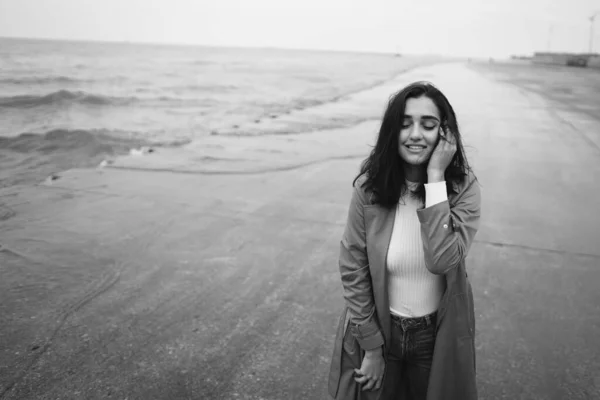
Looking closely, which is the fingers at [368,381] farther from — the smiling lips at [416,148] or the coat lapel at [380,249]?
the smiling lips at [416,148]

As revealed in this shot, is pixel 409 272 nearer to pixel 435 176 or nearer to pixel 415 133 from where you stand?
pixel 435 176

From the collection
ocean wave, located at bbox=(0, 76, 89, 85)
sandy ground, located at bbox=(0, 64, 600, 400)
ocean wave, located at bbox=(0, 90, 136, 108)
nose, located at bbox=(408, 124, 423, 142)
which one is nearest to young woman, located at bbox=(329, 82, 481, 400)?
nose, located at bbox=(408, 124, 423, 142)

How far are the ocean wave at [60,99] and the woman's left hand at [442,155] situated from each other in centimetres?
2524

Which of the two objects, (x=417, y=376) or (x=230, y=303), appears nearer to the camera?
(x=417, y=376)

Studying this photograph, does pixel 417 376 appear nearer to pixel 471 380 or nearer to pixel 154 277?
pixel 471 380

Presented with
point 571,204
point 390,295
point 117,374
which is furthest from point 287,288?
point 571,204

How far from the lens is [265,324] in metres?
3.42

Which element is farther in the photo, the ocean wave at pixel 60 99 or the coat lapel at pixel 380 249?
the ocean wave at pixel 60 99

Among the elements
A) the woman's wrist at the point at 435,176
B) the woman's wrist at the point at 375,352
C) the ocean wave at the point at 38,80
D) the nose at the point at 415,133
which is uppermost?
the ocean wave at the point at 38,80

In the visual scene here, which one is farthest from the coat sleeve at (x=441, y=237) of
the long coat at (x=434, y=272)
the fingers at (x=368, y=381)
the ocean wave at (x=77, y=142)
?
the ocean wave at (x=77, y=142)

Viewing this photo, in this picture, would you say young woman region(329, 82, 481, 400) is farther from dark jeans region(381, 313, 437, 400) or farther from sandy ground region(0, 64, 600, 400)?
sandy ground region(0, 64, 600, 400)

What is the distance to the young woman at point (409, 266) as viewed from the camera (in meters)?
1.78

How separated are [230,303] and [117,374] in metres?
1.06

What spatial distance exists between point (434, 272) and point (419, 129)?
55 centimetres
